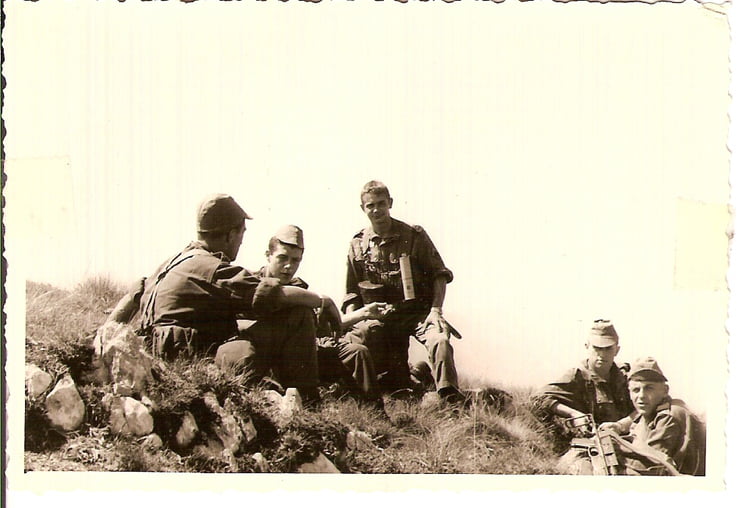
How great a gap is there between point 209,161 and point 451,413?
233 cm

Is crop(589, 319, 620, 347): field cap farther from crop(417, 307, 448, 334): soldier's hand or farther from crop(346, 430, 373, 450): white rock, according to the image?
crop(346, 430, 373, 450): white rock

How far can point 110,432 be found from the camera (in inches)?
219

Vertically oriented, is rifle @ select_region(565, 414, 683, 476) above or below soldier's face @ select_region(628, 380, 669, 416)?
below

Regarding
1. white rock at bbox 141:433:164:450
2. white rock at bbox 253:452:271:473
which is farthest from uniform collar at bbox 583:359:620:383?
white rock at bbox 141:433:164:450

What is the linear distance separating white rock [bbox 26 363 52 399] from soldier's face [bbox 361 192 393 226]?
7.76 feet

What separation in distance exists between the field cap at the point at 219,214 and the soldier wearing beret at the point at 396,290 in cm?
80

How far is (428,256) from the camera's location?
5719mm

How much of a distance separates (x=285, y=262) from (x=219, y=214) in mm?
547

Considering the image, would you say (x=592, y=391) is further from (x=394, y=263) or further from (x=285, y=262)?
(x=285, y=262)

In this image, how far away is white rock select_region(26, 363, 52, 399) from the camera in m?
5.60

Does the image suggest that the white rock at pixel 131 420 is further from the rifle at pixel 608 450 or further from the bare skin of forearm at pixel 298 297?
the rifle at pixel 608 450

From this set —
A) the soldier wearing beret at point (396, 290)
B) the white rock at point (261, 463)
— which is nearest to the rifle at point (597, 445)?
the soldier wearing beret at point (396, 290)

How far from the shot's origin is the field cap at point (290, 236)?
5688mm

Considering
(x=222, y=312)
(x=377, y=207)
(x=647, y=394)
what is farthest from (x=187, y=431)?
(x=647, y=394)
